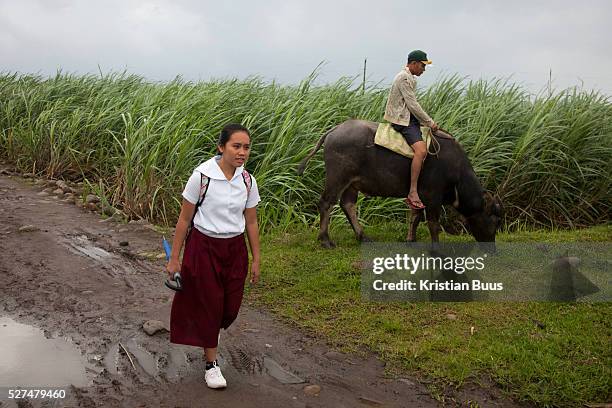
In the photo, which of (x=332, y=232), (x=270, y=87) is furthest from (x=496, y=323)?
(x=270, y=87)

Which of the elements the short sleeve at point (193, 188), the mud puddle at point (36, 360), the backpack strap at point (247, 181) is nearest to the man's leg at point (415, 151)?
the backpack strap at point (247, 181)

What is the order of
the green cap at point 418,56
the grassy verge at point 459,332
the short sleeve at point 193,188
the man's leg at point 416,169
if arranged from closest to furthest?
the short sleeve at point 193,188 < the grassy verge at point 459,332 < the green cap at point 418,56 < the man's leg at point 416,169

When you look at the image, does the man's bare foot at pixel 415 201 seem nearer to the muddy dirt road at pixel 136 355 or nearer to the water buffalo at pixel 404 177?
the water buffalo at pixel 404 177

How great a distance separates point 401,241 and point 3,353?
382 cm

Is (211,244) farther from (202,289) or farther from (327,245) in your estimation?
(327,245)

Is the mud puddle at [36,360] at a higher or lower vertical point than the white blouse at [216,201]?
lower

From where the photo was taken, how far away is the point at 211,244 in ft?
10.3

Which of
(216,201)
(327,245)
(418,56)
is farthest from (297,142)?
(216,201)

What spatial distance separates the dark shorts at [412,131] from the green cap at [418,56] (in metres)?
0.49

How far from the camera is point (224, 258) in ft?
10.4

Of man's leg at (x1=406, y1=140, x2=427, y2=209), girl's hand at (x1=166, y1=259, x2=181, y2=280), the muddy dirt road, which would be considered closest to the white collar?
girl's hand at (x1=166, y1=259, x2=181, y2=280)

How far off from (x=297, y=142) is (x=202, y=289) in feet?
14.3

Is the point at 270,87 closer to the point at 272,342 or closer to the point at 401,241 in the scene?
the point at 401,241

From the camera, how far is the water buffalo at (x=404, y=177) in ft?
18.1
